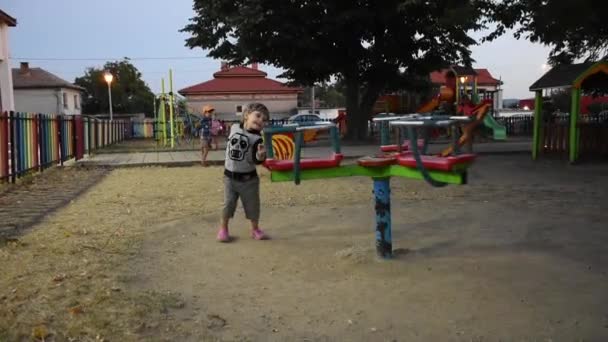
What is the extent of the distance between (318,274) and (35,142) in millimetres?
9605

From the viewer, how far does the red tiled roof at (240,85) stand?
49.8 m

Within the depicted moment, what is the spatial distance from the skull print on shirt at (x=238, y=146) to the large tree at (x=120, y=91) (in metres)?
55.3

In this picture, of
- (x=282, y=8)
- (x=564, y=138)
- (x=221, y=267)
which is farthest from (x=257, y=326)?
(x=282, y=8)

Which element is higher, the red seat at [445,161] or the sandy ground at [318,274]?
the red seat at [445,161]

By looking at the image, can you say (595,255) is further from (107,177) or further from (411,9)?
(411,9)

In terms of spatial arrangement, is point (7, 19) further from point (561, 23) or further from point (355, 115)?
point (561, 23)

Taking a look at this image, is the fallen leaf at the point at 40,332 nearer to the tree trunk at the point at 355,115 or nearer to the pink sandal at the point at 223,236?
the pink sandal at the point at 223,236

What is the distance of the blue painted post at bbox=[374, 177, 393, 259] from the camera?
16.1 feet

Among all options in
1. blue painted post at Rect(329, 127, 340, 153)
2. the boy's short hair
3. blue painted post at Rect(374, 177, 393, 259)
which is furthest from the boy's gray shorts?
blue painted post at Rect(374, 177, 393, 259)

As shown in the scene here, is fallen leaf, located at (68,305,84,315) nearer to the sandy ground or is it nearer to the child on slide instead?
the sandy ground

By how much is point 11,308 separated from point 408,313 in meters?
2.63

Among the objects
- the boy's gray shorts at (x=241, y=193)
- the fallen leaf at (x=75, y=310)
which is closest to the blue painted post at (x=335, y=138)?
the boy's gray shorts at (x=241, y=193)

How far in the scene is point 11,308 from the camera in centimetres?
→ 379

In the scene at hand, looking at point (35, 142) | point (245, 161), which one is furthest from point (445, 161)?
point (35, 142)
